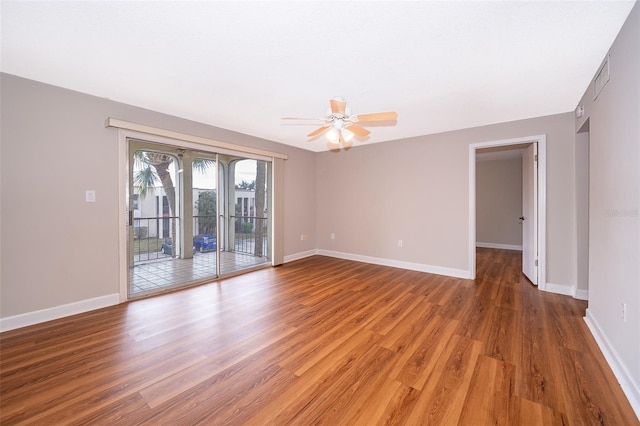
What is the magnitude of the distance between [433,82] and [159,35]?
7.81ft

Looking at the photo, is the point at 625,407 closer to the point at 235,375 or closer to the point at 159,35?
the point at 235,375

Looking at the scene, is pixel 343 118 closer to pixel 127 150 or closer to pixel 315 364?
pixel 315 364

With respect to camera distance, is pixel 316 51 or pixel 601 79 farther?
pixel 601 79

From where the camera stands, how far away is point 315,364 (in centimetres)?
187

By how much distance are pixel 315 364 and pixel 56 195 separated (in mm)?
3092

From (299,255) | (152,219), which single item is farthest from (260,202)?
(152,219)

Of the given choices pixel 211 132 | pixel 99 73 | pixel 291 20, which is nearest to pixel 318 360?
pixel 291 20

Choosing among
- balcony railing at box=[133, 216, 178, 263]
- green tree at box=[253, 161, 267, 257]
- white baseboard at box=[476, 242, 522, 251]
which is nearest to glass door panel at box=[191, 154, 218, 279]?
balcony railing at box=[133, 216, 178, 263]

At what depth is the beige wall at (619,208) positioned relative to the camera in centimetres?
153

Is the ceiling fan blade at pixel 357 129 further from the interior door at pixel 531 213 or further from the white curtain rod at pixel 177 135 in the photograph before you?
the interior door at pixel 531 213

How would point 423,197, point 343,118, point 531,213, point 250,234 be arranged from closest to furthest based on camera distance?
point 343,118
point 531,213
point 423,197
point 250,234

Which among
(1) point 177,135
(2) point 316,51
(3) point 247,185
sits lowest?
(3) point 247,185

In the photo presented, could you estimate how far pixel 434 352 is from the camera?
2.03 m

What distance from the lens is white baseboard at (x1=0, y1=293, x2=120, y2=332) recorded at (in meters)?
2.36
